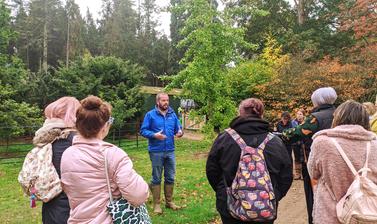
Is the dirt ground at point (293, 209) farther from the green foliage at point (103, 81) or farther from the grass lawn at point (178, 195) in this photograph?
the green foliage at point (103, 81)

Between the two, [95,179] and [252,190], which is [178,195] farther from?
[95,179]

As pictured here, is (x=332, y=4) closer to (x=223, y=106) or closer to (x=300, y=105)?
(x=300, y=105)

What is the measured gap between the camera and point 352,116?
123 inches

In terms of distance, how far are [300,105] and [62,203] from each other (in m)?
13.2

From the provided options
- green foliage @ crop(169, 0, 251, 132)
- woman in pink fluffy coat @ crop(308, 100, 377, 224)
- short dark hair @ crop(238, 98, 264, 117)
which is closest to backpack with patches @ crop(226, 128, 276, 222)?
short dark hair @ crop(238, 98, 264, 117)

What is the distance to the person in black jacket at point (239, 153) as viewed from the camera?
3.41 meters

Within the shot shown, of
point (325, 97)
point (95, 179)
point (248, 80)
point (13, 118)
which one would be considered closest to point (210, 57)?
point (248, 80)

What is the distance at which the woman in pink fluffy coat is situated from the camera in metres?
3.02

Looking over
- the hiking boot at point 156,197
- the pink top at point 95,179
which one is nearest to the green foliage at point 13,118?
the hiking boot at point 156,197

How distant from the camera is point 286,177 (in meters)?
3.56

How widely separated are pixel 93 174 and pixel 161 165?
3567 mm

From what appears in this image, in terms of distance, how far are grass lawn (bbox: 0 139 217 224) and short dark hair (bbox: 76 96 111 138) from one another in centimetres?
352

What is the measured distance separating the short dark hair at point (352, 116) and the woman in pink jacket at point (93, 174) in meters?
1.69

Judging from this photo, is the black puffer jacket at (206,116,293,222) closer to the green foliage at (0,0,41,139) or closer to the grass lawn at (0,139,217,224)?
the grass lawn at (0,139,217,224)
